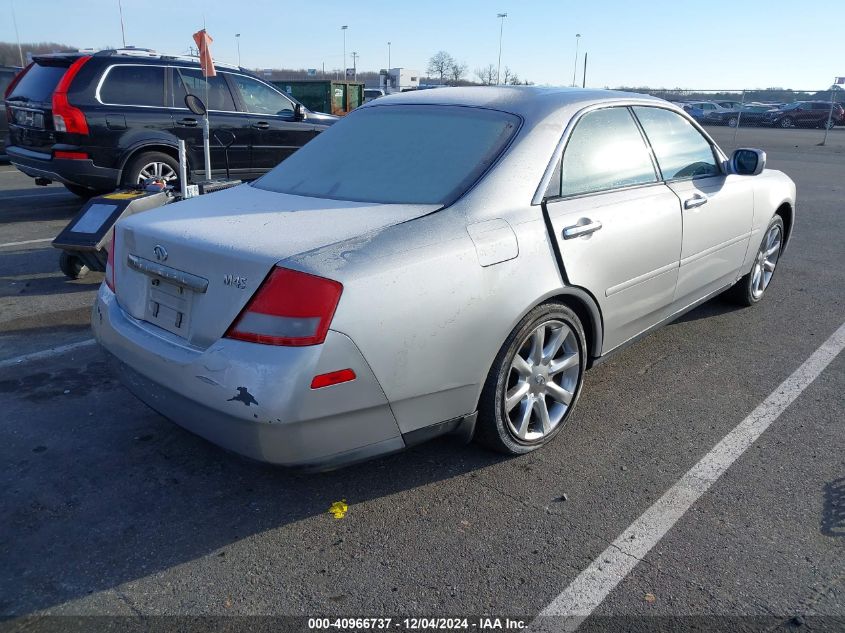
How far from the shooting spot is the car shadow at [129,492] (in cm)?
248

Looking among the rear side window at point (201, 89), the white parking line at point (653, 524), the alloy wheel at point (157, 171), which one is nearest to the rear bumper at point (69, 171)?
the alloy wheel at point (157, 171)

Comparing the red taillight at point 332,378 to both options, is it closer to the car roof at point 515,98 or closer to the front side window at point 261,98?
the car roof at point 515,98

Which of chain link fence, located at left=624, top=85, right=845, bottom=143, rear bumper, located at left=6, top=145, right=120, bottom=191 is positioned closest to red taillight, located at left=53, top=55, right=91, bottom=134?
rear bumper, located at left=6, top=145, right=120, bottom=191

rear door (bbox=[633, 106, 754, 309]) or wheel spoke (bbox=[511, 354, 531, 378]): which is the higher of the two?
rear door (bbox=[633, 106, 754, 309])

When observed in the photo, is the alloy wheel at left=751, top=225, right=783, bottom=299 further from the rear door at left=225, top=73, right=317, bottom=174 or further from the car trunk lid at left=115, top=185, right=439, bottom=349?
the rear door at left=225, top=73, right=317, bottom=174

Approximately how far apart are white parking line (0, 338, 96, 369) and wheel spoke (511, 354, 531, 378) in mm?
2803

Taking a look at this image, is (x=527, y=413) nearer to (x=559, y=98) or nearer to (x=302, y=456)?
(x=302, y=456)

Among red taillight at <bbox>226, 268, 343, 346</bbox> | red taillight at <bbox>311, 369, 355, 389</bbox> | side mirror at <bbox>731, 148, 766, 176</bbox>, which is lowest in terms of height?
red taillight at <bbox>311, 369, 355, 389</bbox>

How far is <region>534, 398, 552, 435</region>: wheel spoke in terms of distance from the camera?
3257 millimetres

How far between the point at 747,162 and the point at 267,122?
21.2 ft

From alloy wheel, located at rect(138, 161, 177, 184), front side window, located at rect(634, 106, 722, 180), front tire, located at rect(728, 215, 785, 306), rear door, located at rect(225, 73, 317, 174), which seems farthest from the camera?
rear door, located at rect(225, 73, 317, 174)

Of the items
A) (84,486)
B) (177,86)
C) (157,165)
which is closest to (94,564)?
(84,486)

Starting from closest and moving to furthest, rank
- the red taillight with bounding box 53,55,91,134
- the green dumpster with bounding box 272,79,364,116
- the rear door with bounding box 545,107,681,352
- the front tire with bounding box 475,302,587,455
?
the front tire with bounding box 475,302,587,455
the rear door with bounding box 545,107,681,352
the red taillight with bounding box 53,55,91,134
the green dumpster with bounding box 272,79,364,116

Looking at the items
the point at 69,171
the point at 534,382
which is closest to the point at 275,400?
the point at 534,382
